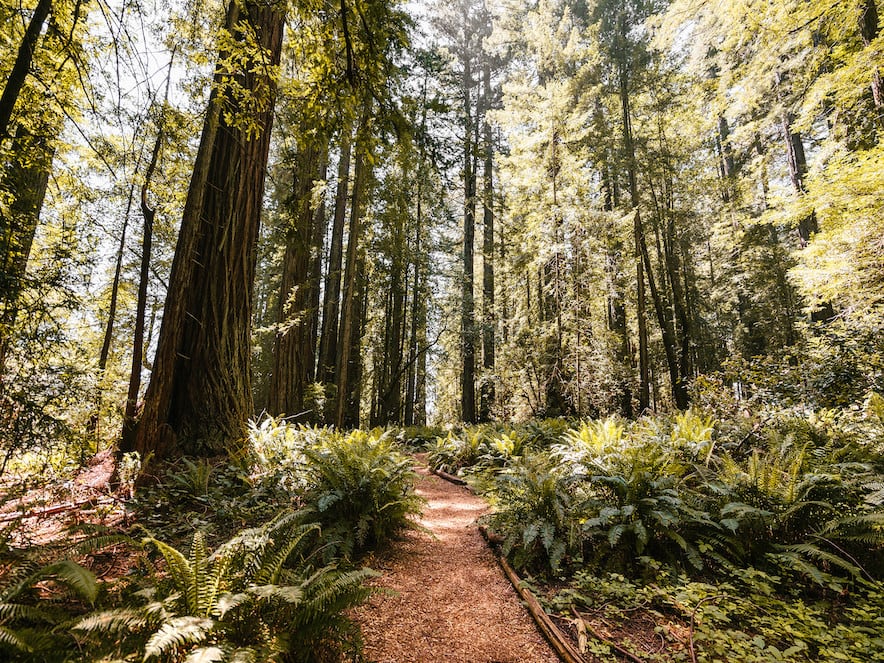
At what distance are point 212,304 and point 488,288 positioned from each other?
11.5 meters

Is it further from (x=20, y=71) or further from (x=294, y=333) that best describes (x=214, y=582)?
(x=294, y=333)

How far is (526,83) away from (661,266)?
9.14m

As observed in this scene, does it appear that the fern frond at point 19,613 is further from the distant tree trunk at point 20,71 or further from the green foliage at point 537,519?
the green foliage at point 537,519

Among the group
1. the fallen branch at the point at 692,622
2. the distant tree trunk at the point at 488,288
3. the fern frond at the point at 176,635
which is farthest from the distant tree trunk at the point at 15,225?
the distant tree trunk at the point at 488,288

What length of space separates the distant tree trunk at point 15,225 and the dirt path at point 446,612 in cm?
448

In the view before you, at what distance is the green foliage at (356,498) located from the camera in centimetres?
347

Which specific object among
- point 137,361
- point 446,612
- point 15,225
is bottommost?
point 446,612

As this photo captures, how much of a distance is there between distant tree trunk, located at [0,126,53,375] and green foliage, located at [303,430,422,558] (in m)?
3.30

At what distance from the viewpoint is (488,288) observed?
15.3 m

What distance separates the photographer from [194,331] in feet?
16.3

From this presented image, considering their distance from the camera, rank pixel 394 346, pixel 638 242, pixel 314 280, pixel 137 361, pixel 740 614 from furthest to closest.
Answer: pixel 394 346
pixel 638 242
pixel 314 280
pixel 137 361
pixel 740 614

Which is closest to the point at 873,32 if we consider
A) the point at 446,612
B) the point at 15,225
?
the point at 446,612

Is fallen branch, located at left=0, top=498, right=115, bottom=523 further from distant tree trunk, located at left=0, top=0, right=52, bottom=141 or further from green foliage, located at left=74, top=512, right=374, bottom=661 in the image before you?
distant tree trunk, located at left=0, top=0, right=52, bottom=141

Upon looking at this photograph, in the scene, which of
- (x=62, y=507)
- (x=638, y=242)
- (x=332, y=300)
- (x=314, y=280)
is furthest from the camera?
(x=638, y=242)
